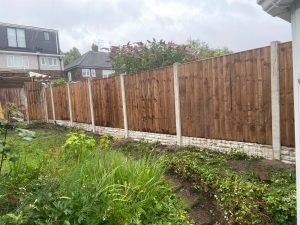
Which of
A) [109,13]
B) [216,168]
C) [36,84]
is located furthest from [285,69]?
[109,13]

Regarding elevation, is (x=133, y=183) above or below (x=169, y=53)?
below

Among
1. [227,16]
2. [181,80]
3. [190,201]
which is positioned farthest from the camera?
[227,16]

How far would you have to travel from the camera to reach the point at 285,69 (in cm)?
472

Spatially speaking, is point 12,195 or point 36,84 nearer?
point 12,195

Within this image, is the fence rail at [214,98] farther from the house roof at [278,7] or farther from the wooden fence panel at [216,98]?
the house roof at [278,7]

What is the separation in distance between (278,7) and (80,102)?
9632mm

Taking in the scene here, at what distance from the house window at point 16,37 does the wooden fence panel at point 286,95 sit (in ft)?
105

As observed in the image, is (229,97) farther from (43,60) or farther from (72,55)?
(72,55)

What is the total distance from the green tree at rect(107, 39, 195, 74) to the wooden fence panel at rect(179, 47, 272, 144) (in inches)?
213

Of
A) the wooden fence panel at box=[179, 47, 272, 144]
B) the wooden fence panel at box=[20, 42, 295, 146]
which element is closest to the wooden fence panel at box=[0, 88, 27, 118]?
the wooden fence panel at box=[20, 42, 295, 146]

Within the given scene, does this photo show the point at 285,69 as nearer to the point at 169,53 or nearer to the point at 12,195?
the point at 12,195

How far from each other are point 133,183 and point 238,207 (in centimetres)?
139

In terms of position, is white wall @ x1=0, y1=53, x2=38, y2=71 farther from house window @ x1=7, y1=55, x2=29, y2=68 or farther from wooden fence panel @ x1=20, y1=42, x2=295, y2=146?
wooden fence panel @ x1=20, y1=42, x2=295, y2=146

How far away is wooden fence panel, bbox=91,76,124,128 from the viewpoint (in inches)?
359
